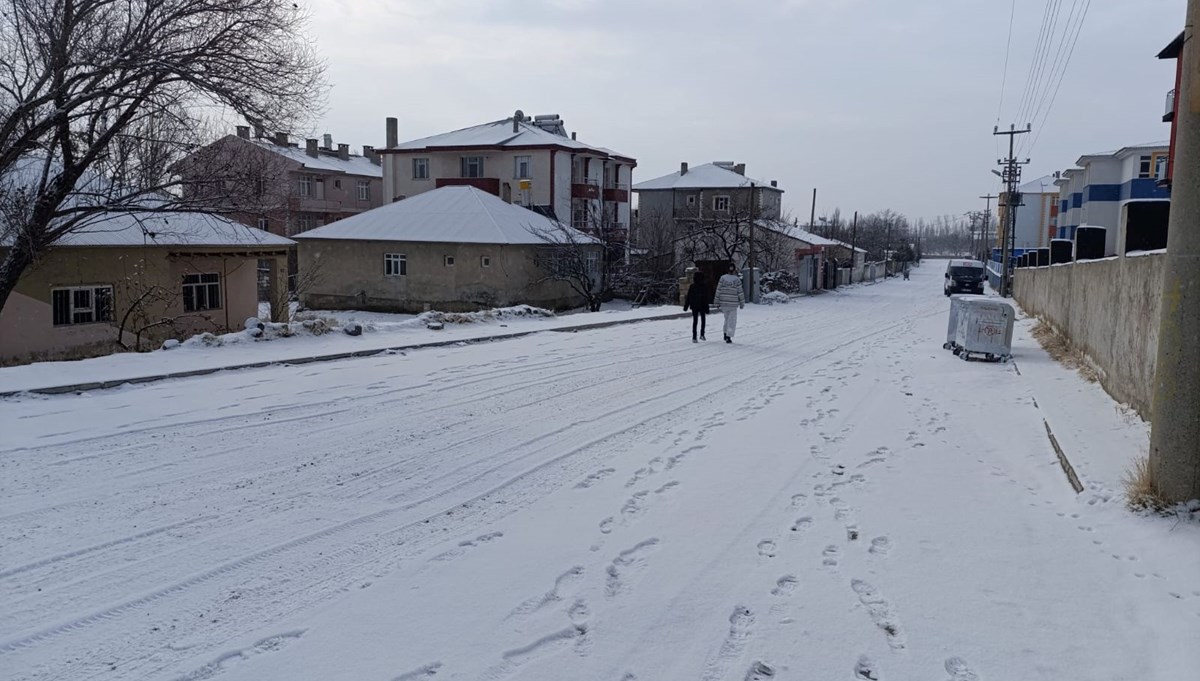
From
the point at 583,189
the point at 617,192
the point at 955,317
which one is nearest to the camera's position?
the point at 955,317

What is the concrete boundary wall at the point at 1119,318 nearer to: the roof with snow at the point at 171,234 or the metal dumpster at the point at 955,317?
the metal dumpster at the point at 955,317

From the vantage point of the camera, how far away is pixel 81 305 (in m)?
22.1

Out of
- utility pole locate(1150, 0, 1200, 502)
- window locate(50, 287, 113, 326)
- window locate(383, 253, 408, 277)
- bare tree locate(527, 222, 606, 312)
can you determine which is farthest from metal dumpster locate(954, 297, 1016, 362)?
window locate(383, 253, 408, 277)

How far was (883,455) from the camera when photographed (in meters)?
8.25

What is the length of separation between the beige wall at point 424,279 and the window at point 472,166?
16.8 metres

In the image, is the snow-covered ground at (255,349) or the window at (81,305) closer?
the snow-covered ground at (255,349)

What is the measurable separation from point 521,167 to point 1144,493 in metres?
47.8

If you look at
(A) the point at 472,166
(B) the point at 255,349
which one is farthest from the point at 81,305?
(A) the point at 472,166

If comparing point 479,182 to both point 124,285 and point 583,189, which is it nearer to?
point 583,189

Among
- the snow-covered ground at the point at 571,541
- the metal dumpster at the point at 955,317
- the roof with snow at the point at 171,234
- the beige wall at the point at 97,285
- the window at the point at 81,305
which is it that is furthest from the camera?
the roof with snow at the point at 171,234

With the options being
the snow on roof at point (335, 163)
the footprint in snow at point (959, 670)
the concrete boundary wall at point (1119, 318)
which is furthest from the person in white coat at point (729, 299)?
the snow on roof at point (335, 163)

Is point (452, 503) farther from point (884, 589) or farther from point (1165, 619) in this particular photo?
point (1165, 619)

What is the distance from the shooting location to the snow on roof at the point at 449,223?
1401 inches

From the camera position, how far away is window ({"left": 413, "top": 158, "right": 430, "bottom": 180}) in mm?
53875
